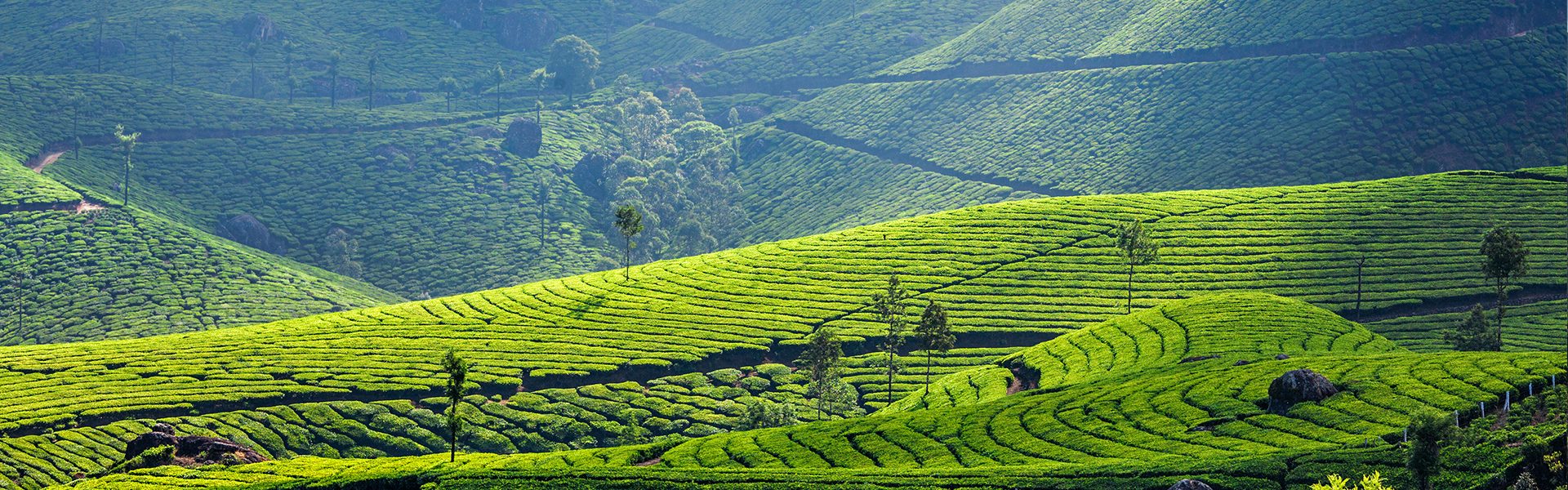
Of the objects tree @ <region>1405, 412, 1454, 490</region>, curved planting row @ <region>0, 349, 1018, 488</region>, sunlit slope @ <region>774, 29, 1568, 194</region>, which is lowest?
curved planting row @ <region>0, 349, 1018, 488</region>

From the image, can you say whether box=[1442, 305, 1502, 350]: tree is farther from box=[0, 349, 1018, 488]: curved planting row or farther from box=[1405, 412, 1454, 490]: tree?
box=[1405, 412, 1454, 490]: tree

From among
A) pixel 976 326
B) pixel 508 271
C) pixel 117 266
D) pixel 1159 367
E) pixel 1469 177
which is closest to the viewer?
pixel 1159 367

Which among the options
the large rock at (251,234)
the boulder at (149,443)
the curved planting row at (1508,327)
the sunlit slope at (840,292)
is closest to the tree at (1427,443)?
the curved planting row at (1508,327)

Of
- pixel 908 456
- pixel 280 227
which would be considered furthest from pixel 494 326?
pixel 280 227

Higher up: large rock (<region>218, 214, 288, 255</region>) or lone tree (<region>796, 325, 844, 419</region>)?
large rock (<region>218, 214, 288, 255</region>)

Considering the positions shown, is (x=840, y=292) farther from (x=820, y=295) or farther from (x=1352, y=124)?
(x=1352, y=124)

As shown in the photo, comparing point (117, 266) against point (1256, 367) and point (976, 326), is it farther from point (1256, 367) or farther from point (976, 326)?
point (1256, 367)

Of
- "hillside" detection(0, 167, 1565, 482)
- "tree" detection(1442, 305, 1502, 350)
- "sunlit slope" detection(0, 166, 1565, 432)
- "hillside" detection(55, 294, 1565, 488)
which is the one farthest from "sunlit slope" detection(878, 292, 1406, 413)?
"sunlit slope" detection(0, 166, 1565, 432)
